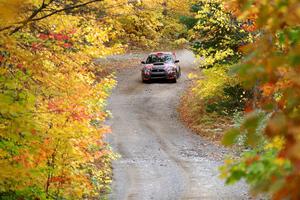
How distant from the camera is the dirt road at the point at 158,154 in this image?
1366 cm

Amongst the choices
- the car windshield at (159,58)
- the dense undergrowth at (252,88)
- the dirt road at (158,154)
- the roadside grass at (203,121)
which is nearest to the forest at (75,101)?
the dense undergrowth at (252,88)

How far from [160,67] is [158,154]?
12317mm

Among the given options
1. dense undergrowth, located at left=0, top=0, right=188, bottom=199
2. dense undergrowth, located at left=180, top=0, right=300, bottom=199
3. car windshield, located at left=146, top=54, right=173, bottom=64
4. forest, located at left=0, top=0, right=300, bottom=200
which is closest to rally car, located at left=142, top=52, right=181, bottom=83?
car windshield, located at left=146, top=54, right=173, bottom=64

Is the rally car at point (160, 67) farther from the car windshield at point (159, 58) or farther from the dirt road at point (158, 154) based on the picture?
the dirt road at point (158, 154)

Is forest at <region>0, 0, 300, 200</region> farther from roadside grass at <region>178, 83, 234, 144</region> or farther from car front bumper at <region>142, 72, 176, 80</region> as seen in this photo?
car front bumper at <region>142, 72, 176, 80</region>

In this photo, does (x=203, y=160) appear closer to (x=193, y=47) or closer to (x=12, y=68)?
(x=193, y=47)

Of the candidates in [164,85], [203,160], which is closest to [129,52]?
[164,85]

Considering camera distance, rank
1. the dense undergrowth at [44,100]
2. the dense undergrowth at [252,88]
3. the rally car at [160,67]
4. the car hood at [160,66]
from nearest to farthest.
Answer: the dense undergrowth at [252,88]
the dense undergrowth at [44,100]
the car hood at [160,66]
the rally car at [160,67]

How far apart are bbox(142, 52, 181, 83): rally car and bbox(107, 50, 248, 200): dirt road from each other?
1251 millimetres

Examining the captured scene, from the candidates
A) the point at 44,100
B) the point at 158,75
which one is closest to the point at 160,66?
the point at 158,75

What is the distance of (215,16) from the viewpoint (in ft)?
63.2

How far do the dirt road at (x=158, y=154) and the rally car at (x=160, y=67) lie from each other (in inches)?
49.3

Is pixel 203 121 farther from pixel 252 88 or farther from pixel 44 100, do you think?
pixel 44 100

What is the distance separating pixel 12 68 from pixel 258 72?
610 centimetres
